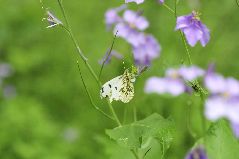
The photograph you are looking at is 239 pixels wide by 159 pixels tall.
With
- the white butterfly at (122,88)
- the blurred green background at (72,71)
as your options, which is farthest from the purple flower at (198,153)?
the blurred green background at (72,71)

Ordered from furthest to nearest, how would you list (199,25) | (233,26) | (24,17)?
1. (24,17)
2. (233,26)
3. (199,25)

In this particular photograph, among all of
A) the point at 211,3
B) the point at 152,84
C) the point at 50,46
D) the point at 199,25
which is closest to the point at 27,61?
the point at 50,46

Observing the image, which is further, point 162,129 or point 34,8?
point 34,8

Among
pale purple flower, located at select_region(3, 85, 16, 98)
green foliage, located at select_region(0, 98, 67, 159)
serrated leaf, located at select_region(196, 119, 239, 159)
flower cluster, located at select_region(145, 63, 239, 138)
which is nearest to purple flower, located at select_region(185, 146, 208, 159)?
serrated leaf, located at select_region(196, 119, 239, 159)

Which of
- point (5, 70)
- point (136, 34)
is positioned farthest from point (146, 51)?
point (5, 70)

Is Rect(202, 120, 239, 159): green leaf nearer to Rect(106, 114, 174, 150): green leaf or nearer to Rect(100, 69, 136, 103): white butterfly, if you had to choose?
Rect(106, 114, 174, 150): green leaf

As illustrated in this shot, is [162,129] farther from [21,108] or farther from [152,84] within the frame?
[21,108]

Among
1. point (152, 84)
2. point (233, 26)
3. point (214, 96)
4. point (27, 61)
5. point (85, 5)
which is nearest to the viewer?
point (214, 96)

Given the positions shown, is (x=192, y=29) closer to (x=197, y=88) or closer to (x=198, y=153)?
(x=197, y=88)
